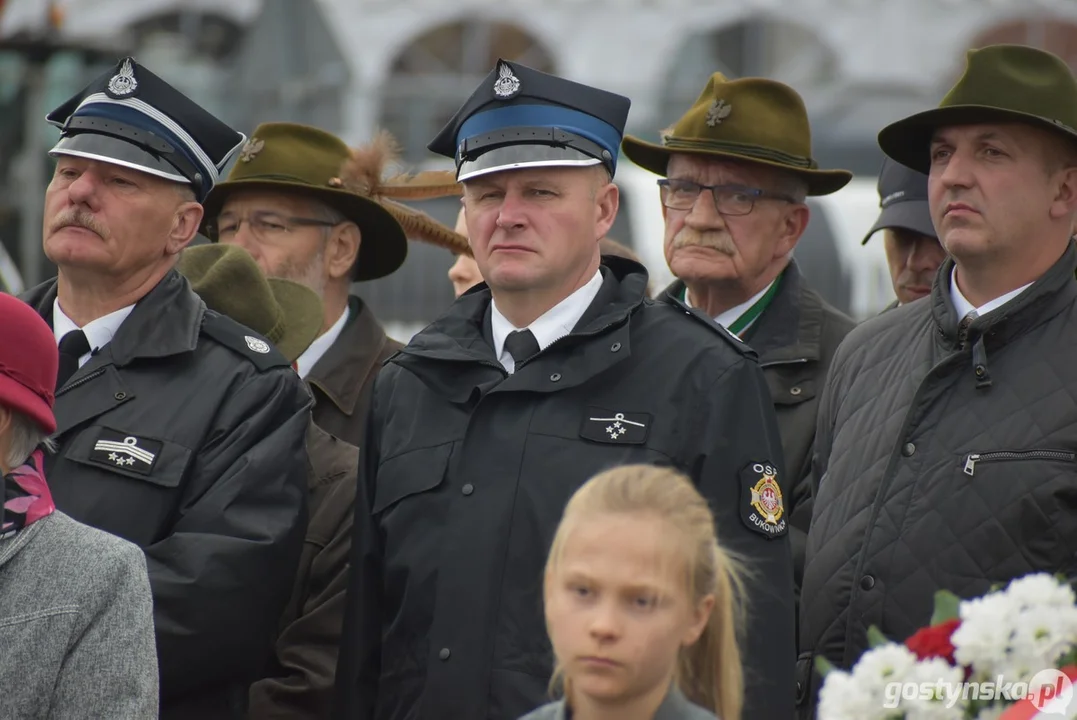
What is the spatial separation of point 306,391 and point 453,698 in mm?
990

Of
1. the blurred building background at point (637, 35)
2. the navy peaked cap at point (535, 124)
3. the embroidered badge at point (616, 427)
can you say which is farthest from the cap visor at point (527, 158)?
the blurred building background at point (637, 35)

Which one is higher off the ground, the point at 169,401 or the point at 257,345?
the point at 257,345

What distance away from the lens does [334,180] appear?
6.68 meters

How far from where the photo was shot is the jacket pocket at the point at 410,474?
454 centimetres

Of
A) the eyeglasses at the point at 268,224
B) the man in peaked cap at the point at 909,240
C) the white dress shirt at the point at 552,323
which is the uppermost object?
the man in peaked cap at the point at 909,240

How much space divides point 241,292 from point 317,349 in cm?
80

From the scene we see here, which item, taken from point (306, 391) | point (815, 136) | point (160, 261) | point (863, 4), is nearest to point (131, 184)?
point (160, 261)

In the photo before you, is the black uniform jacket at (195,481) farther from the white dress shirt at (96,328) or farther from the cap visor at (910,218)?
the cap visor at (910,218)

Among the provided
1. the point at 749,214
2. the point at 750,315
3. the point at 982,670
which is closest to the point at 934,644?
the point at 982,670

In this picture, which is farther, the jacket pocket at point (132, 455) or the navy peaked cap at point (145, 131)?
the navy peaked cap at point (145, 131)

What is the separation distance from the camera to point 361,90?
2348cm

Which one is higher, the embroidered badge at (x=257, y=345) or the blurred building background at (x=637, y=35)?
the blurred building background at (x=637, y=35)

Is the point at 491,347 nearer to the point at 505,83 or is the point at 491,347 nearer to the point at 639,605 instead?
the point at 505,83

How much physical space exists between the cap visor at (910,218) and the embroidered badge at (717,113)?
76 centimetres
